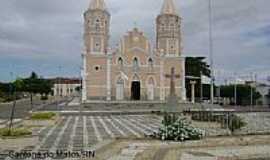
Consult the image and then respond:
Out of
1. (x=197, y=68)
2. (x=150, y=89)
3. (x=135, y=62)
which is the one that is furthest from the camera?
(x=197, y=68)

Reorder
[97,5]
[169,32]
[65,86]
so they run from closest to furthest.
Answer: [97,5] → [169,32] → [65,86]

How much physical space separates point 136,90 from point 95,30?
11.7m

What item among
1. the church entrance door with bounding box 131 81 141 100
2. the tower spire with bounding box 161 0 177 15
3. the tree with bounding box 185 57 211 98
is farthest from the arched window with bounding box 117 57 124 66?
the tree with bounding box 185 57 211 98

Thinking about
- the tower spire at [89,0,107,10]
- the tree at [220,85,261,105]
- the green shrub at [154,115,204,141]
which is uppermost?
the tower spire at [89,0,107,10]

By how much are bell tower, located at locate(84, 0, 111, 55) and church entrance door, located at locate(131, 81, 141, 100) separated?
7.05 metres

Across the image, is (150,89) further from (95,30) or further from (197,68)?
(197,68)

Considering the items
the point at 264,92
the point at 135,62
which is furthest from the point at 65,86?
the point at 135,62

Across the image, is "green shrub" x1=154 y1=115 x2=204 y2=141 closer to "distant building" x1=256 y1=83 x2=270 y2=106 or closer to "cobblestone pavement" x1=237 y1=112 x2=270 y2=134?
"cobblestone pavement" x1=237 y1=112 x2=270 y2=134

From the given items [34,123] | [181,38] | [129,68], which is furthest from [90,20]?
[34,123]

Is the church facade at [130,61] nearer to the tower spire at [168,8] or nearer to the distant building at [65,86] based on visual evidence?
the tower spire at [168,8]

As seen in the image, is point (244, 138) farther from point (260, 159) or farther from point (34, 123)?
point (34, 123)

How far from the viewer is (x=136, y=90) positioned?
6259 centimetres

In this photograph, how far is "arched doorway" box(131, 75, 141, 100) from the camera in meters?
61.5

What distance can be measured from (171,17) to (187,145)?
170 ft
